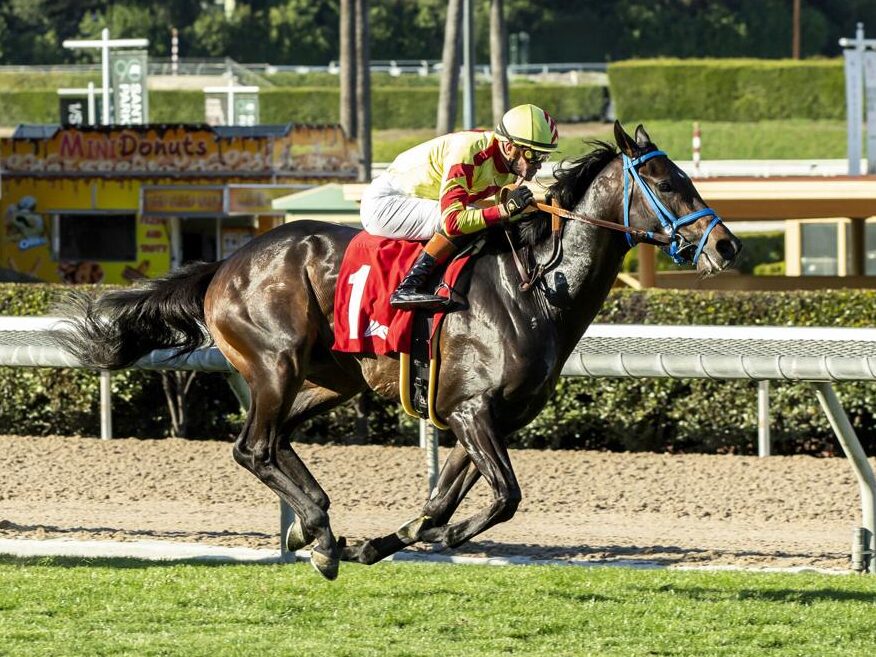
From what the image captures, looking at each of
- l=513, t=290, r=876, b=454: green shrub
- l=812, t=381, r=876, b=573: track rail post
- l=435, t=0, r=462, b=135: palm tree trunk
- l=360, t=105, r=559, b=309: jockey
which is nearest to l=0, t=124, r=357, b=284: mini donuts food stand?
l=435, t=0, r=462, b=135: palm tree trunk

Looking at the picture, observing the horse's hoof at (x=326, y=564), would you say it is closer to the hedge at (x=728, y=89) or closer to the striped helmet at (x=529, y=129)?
the striped helmet at (x=529, y=129)

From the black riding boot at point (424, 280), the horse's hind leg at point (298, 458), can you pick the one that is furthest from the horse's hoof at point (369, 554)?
the black riding boot at point (424, 280)

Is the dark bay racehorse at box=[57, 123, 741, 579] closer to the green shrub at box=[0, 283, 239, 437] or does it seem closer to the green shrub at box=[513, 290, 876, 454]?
the green shrub at box=[513, 290, 876, 454]

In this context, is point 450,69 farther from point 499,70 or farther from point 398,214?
point 398,214

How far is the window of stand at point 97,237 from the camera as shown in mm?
23203

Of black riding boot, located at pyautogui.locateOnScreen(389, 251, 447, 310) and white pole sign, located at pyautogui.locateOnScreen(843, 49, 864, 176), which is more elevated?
white pole sign, located at pyautogui.locateOnScreen(843, 49, 864, 176)

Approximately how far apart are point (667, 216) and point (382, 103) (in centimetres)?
4785

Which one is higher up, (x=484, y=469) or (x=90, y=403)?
(x=484, y=469)

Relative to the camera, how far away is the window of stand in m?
23.2

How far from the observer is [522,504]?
788cm

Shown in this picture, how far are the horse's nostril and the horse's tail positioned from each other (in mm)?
2071

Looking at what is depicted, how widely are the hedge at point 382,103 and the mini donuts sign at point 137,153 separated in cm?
2785

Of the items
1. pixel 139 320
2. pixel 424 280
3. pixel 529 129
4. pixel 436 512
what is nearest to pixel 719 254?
pixel 529 129

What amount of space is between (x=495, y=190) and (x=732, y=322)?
4949 mm
